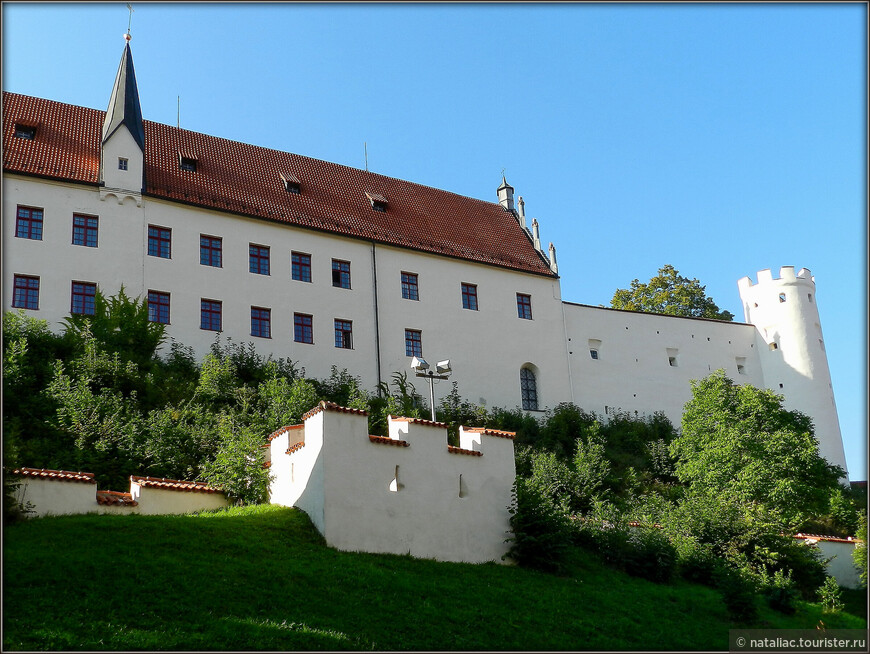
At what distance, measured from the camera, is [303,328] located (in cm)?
3609

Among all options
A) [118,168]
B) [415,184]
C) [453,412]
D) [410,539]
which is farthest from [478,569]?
[415,184]

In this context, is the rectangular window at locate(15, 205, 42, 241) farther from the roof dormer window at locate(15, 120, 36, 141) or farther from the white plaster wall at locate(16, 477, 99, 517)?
the white plaster wall at locate(16, 477, 99, 517)

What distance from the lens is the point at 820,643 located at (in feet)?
58.9

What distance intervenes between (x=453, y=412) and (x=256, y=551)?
18587 mm

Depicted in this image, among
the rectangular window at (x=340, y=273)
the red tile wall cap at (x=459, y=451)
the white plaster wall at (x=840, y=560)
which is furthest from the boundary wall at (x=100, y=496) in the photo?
the rectangular window at (x=340, y=273)

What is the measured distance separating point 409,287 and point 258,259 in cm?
630

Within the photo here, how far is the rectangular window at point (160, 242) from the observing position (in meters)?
34.1

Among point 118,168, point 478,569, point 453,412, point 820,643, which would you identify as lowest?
point 820,643

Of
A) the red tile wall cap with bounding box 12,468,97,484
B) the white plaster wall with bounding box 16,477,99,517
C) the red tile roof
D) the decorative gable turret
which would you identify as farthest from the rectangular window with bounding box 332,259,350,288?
the white plaster wall with bounding box 16,477,99,517

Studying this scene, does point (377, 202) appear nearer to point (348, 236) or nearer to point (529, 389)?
point (348, 236)

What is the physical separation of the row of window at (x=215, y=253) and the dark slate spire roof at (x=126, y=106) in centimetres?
337

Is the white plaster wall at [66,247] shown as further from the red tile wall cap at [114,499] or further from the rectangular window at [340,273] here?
the red tile wall cap at [114,499]

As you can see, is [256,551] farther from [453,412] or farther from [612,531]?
[453,412]

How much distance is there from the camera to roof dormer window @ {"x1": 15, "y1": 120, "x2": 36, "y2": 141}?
3475 cm
